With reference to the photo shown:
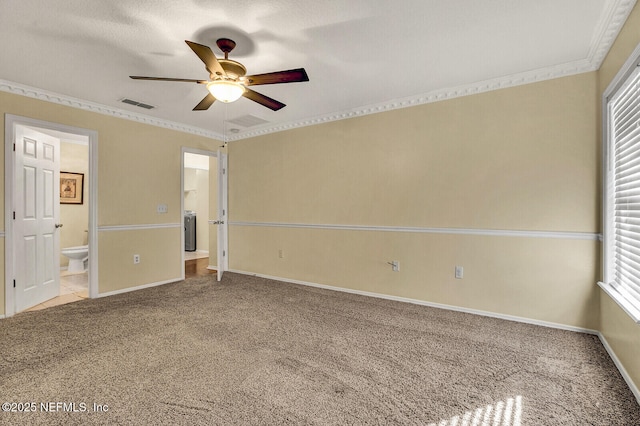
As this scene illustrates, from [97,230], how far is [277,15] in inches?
135

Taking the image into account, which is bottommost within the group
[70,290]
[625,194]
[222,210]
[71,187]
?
[70,290]

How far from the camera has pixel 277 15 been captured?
7.07 feet

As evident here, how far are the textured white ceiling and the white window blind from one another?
53 cm

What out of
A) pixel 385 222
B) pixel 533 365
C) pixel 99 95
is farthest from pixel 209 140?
pixel 533 365

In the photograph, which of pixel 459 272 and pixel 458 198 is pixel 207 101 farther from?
pixel 459 272

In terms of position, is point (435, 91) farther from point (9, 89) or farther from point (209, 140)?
point (9, 89)

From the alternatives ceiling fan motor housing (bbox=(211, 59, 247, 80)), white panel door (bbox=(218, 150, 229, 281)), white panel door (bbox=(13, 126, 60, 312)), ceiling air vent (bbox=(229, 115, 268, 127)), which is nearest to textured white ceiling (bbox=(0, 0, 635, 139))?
ceiling fan motor housing (bbox=(211, 59, 247, 80))

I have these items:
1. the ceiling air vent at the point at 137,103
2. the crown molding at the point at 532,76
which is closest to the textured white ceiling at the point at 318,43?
the crown molding at the point at 532,76

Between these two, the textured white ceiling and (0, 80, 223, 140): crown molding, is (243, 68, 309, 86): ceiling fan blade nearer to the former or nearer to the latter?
the textured white ceiling

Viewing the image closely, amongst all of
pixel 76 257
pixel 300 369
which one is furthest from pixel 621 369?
pixel 76 257

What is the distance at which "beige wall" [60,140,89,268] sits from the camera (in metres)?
5.61

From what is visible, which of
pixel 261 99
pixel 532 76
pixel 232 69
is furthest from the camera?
pixel 532 76

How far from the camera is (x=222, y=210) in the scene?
5219 mm

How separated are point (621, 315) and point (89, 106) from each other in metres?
5.47
